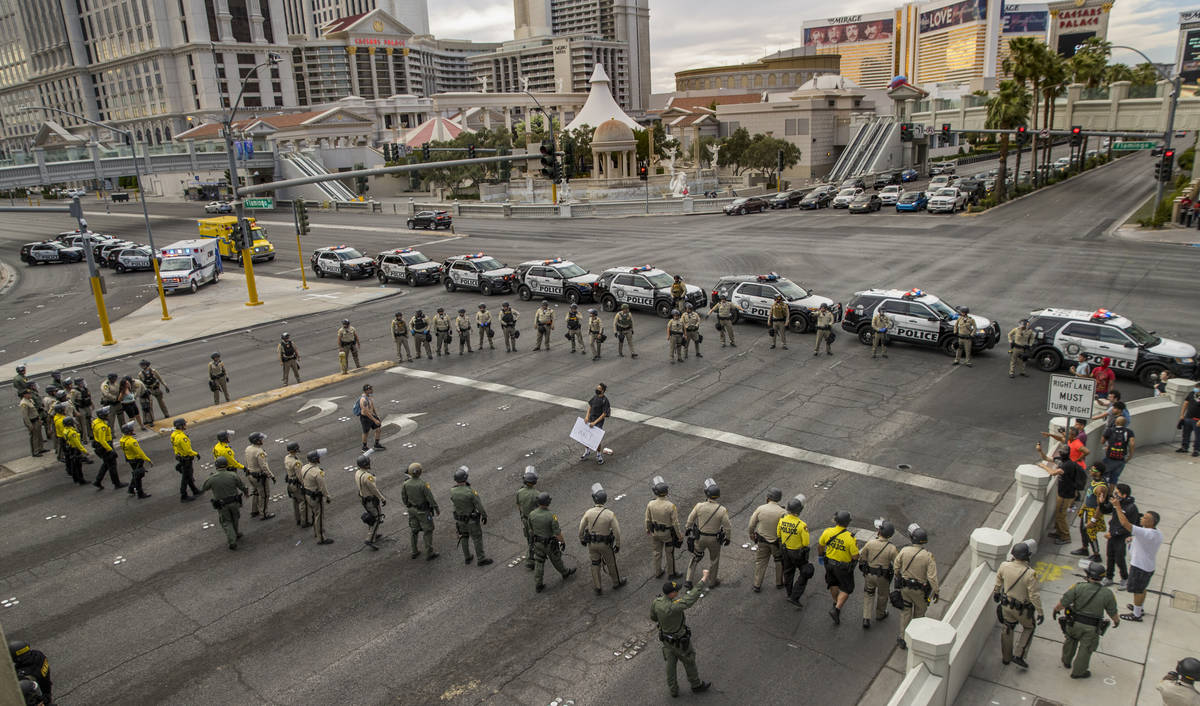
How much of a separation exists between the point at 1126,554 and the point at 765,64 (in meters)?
159

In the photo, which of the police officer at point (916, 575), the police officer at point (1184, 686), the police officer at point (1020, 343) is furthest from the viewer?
the police officer at point (1020, 343)

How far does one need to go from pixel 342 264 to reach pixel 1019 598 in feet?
121

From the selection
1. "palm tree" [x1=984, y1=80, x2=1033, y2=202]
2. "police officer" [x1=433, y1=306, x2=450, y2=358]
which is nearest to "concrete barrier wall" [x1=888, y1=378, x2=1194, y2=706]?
"police officer" [x1=433, y1=306, x2=450, y2=358]

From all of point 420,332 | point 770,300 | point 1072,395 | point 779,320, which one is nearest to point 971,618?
point 1072,395

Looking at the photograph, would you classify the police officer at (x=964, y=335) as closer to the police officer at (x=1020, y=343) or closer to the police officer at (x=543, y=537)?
the police officer at (x=1020, y=343)

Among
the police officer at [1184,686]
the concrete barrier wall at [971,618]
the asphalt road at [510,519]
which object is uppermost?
the police officer at [1184,686]

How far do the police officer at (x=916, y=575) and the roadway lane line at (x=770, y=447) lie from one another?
4.72 metres

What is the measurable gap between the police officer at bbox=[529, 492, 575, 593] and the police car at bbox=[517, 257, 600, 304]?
1922 centimetres

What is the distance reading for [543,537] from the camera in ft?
34.6

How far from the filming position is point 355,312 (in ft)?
105

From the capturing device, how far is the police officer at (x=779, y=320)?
22.2 metres

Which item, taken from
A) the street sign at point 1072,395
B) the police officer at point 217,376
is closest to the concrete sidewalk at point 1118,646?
the street sign at point 1072,395

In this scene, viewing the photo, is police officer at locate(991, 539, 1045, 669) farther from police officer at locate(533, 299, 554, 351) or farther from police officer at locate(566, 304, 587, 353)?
police officer at locate(533, 299, 554, 351)

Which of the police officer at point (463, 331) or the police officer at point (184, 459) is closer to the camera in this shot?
the police officer at point (184, 459)
